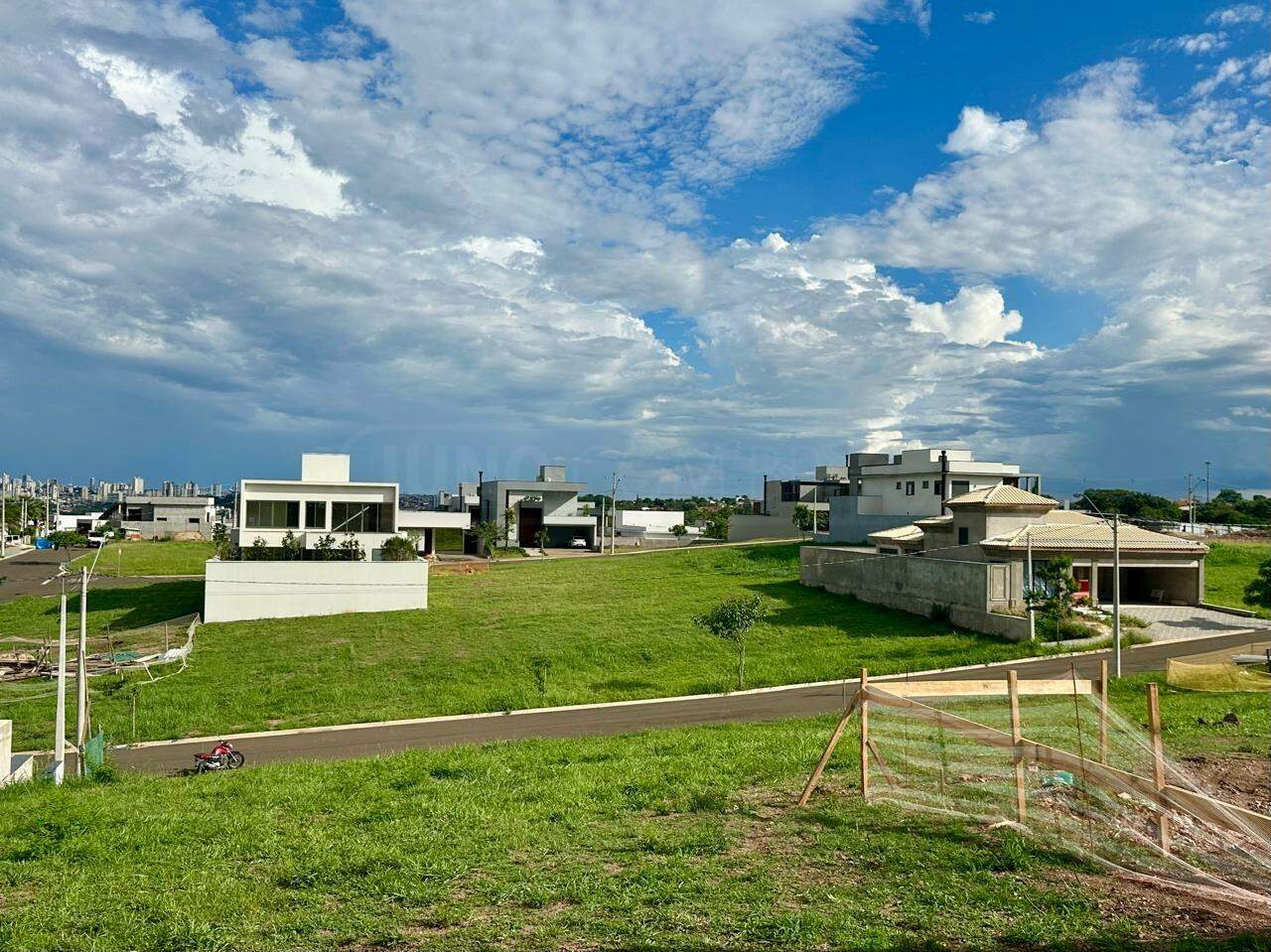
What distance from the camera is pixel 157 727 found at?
26.8 metres

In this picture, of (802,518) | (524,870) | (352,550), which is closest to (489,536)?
(802,518)

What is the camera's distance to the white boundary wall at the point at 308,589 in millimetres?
47531

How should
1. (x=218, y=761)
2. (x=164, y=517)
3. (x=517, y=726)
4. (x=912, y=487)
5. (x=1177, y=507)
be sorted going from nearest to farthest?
(x=218, y=761) < (x=517, y=726) < (x=912, y=487) < (x=1177, y=507) < (x=164, y=517)

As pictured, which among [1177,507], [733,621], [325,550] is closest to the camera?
[733,621]

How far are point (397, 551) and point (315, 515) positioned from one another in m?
6.81

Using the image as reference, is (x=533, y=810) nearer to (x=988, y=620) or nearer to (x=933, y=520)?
(x=988, y=620)

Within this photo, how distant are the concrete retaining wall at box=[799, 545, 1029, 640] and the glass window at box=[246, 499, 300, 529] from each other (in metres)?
32.3

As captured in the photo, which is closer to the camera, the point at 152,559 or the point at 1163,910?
the point at 1163,910

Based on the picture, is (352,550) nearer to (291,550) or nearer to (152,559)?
(291,550)

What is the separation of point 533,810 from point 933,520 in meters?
47.5

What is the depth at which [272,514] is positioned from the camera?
55.7 m

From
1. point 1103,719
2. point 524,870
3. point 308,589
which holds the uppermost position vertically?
point 1103,719

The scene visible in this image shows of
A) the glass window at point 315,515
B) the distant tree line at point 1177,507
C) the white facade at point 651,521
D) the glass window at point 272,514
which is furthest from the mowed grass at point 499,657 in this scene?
the white facade at point 651,521

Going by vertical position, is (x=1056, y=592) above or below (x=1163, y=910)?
above
